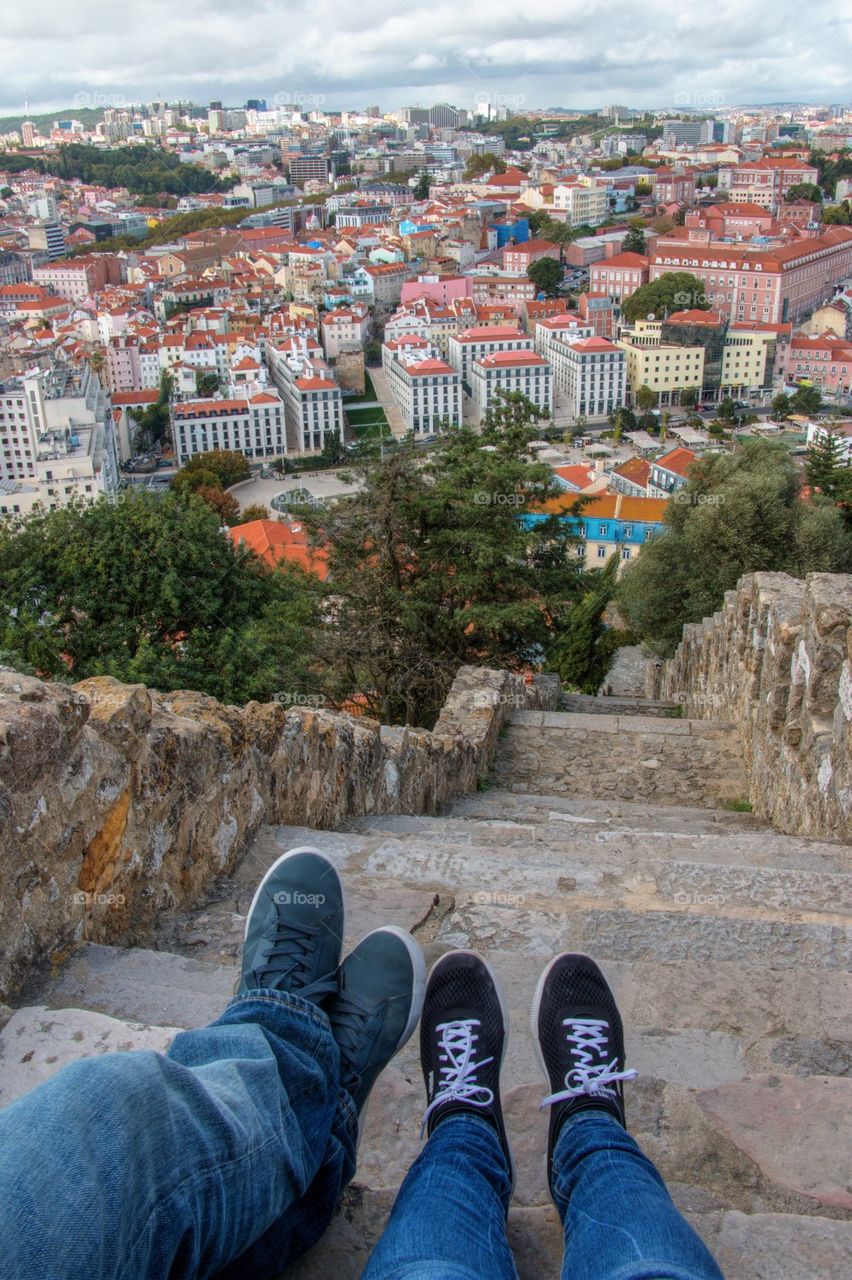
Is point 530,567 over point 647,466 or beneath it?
over

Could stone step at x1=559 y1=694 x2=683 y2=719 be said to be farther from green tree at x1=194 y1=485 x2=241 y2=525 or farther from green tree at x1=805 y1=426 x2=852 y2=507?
green tree at x1=194 y1=485 x2=241 y2=525

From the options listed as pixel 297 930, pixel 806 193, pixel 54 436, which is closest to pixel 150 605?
pixel 297 930

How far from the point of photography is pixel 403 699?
25.2 feet

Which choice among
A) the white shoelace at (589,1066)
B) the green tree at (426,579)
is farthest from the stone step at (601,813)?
the white shoelace at (589,1066)

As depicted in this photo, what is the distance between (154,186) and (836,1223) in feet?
431

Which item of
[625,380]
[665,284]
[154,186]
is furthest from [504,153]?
[625,380]

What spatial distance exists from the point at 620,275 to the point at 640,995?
6872 centimetres

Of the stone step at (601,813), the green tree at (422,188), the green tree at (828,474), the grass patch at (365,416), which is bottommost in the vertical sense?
the grass patch at (365,416)

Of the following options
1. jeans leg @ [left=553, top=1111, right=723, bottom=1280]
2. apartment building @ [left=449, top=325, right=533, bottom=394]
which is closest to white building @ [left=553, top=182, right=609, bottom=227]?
apartment building @ [left=449, top=325, right=533, bottom=394]

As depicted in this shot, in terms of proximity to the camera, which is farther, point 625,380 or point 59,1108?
point 625,380

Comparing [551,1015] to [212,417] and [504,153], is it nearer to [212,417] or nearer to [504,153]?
[212,417]

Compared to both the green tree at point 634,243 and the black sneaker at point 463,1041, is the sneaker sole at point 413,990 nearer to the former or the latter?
the black sneaker at point 463,1041

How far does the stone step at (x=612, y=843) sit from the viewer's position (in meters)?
3.52

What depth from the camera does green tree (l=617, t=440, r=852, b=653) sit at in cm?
1274
